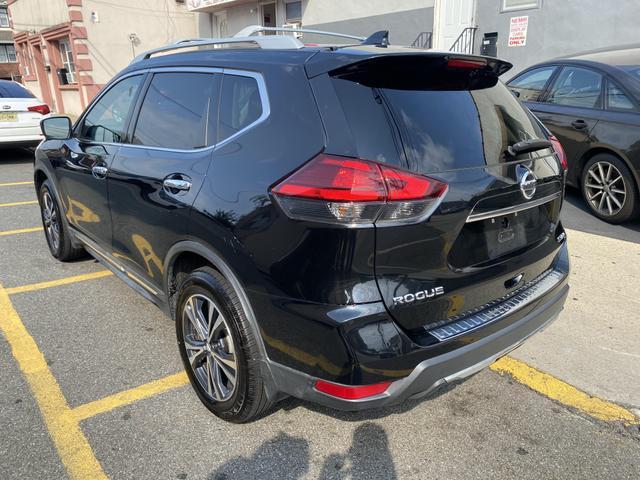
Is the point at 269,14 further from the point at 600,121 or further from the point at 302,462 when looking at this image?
the point at 302,462

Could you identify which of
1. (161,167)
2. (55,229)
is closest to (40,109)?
(55,229)

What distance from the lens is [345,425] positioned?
8.66ft

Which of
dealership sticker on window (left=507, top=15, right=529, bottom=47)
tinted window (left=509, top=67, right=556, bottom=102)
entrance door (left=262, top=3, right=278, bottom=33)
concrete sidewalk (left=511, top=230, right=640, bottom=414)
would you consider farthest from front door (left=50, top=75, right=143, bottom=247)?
entrance door (left=262, top=3, right=278, bottom=33)

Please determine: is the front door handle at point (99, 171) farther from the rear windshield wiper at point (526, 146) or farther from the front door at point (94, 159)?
the rear windshield wiper at point (526, 146)

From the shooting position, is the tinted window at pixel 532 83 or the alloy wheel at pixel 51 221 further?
the tinted window at pixel 532 83

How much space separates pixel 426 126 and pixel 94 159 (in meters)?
2.51

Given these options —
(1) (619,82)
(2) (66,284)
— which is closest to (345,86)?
(2) (66,284)

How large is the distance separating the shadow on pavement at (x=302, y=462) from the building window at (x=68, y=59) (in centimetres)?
2029

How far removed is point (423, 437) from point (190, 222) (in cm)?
157

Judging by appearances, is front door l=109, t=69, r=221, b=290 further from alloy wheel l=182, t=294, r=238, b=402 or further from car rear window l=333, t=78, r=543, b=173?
car rear window l=333, t=78, r=543, b=173

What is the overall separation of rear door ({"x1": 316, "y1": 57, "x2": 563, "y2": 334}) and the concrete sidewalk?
95 cm

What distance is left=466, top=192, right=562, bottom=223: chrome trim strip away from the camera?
215 centimetres

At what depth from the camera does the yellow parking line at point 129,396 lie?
274 centimetres

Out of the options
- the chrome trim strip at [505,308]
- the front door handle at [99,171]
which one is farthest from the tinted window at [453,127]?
the front door handle at [99,171]
